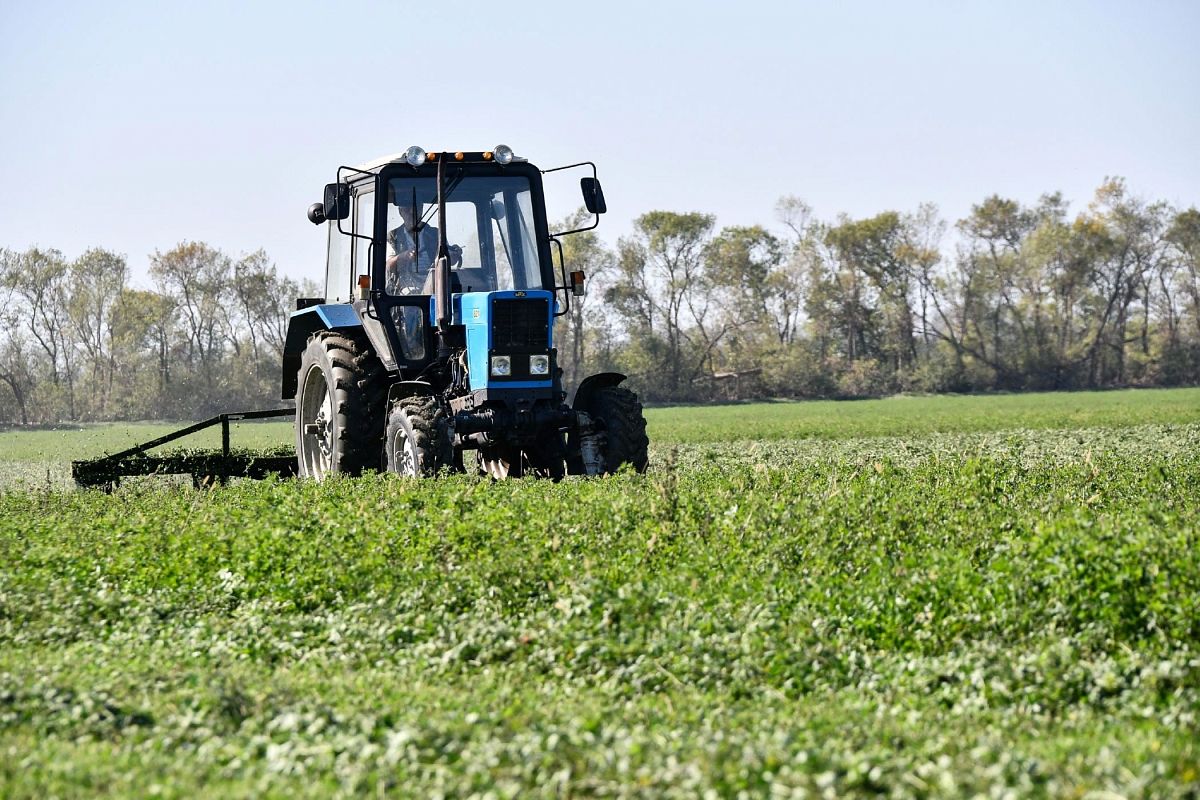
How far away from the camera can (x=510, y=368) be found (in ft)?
39.5

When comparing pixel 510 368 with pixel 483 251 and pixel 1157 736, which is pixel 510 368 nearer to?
pixel 483 251

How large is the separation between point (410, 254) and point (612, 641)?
6.79m

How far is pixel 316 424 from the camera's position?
14.0 m

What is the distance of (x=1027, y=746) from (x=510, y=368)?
24.4 ft

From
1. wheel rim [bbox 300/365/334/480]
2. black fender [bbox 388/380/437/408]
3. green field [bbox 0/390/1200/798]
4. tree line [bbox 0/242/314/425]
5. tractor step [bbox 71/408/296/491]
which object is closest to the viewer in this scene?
green field [bbox 0/390/1200/798]

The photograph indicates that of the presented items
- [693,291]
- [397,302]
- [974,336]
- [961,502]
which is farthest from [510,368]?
[974,336]

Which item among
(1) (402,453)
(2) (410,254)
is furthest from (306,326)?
(1) (402,453)

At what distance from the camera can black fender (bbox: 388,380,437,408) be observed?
40.3 ft

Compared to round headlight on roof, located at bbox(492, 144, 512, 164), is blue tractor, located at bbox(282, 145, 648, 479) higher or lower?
lower

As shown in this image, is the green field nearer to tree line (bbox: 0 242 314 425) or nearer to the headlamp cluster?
the headlamp cluster

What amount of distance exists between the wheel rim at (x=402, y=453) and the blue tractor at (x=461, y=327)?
0.04ft

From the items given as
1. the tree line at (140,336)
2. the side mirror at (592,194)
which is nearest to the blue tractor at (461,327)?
the side mirror at (592,194)

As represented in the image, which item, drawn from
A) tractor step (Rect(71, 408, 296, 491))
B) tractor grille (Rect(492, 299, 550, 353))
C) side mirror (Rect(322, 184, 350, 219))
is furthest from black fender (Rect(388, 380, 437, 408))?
tractor step (Rect(71, 408, 296, 491))

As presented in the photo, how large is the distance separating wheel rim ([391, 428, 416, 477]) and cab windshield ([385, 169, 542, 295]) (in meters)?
1.50
